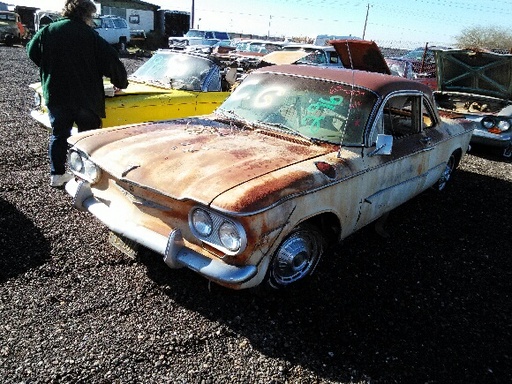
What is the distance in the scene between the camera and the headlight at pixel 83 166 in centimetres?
325

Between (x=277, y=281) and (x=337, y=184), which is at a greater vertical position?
(x=337, y=184)

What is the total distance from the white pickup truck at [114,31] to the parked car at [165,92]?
1897 centimetres

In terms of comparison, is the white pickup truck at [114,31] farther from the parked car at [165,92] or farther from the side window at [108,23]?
the parked car at [165,92]

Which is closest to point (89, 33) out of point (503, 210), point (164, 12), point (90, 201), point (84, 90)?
point (84, 90)

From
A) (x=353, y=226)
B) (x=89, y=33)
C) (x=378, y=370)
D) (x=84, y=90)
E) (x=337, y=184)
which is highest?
(x=89, y=33)

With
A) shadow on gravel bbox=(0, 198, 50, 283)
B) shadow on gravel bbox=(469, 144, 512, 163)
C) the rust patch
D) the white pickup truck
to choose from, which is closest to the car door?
the rust patch

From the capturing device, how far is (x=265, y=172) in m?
2.82

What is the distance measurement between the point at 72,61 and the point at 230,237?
2.83 m

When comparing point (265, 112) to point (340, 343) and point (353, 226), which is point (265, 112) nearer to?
point (353, 226)

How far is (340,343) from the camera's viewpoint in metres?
2.75

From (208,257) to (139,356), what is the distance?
0.70m

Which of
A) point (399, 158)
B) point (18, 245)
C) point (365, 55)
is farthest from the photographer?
point (365, 55)

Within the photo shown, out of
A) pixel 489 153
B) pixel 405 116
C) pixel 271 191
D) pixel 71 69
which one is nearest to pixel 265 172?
pixel 271 191

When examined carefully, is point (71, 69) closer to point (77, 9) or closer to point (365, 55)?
point (77, 9)
